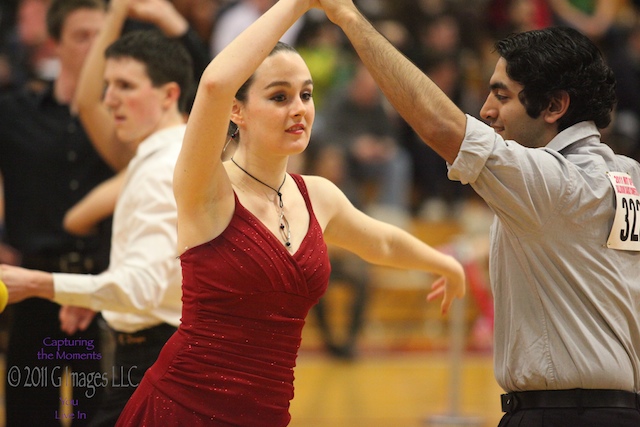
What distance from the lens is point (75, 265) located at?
4.27 metres

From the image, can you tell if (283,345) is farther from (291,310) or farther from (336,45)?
(336,45)

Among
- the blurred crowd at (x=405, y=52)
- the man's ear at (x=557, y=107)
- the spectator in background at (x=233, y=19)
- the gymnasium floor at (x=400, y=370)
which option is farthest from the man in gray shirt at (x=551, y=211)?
the spectator in background at (x=233, y=19)

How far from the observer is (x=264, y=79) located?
2.68 metres

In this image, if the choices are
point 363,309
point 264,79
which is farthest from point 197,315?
point 363,309

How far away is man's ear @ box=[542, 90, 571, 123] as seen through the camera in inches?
103

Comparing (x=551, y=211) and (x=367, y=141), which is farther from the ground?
(x=367, y=141)

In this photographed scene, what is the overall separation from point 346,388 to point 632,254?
15.0 feet

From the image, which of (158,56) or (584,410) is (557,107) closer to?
(584,410)

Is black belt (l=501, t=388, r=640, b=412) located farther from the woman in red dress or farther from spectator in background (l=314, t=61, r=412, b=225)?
spectator in background (l=314, t=61, r=412, b=225)

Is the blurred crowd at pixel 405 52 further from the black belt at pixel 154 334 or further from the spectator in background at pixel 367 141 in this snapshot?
the black belt at pixel 154 334

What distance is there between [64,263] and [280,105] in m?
2.03

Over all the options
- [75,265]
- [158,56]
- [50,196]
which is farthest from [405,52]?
[158,56]

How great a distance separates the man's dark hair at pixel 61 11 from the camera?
4.46m

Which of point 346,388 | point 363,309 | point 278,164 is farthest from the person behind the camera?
point 363,309
